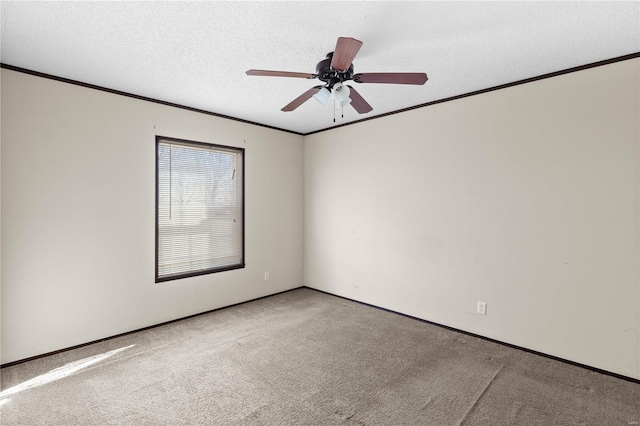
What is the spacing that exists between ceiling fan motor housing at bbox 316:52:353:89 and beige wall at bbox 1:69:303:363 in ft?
7.29

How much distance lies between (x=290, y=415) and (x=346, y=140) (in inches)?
137

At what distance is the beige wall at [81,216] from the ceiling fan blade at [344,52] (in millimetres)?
2442

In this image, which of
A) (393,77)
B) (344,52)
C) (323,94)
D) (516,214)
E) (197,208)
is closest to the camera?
(344,52)

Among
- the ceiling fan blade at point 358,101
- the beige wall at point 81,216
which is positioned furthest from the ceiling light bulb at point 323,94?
the beige wall at point 81,216

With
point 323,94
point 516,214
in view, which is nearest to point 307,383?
point 323,94

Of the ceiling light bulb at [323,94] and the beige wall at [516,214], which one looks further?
the beige wall at [516,214]

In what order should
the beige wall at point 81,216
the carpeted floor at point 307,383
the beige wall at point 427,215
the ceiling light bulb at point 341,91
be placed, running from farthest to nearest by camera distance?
1. the beige wall at point 81,216
2. the beige wall at point 427,215
3. the ceiling light bulb at point 341,91
4. the carpeted floor at point 307,383

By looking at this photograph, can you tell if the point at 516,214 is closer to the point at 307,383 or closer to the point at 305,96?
the point at 305,96

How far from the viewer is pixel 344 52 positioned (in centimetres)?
191

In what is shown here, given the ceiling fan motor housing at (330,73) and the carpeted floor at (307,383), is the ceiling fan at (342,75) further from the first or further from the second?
the carpeted floor at (307,383)

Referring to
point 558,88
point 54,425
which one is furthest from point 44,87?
point 558,88

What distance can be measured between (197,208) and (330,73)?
256cm

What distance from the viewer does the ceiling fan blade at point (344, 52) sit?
Result: 178 centimetres

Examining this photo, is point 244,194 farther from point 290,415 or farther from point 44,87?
point 290,415
